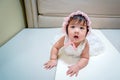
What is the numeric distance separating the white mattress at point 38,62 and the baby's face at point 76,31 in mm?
119

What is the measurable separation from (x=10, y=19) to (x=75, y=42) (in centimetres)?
49

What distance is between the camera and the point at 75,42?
0.62 m

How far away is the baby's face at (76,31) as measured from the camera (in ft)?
1.89

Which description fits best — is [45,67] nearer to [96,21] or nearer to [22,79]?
[22,79]

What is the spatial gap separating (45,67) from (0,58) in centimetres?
22

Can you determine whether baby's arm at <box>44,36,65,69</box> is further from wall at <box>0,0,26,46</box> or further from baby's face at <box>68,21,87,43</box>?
wall at <box>0,0,26,46</box>

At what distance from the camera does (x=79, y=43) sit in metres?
0.62

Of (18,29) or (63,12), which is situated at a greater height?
(63,12)

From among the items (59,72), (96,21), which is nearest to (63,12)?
(96,21)

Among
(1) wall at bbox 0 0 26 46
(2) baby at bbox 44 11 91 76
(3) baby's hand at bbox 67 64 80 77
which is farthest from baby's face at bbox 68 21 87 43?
(1) wall at bbox 0 0 26 46

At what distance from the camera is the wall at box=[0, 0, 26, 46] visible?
824mm

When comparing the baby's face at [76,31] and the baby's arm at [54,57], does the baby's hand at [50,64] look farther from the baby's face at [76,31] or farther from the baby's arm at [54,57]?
the baby's face at [76,31]

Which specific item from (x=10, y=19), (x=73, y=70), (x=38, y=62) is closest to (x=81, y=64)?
(x=73, y=70)

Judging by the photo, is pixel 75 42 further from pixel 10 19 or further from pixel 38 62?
pixel 10 19
